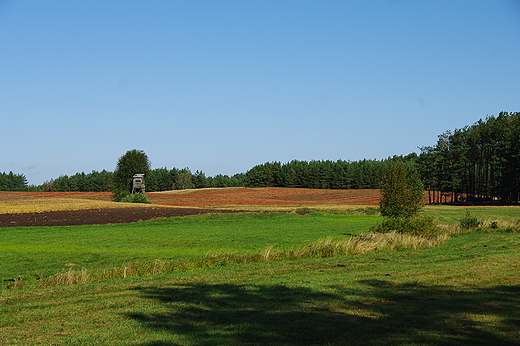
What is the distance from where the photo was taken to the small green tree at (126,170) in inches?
3474

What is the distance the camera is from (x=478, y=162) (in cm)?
9012

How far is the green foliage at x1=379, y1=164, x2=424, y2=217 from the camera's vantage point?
1326 inches

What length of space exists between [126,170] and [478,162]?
211ft

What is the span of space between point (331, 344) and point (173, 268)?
38.8 ft

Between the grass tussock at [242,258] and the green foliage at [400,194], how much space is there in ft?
13.6

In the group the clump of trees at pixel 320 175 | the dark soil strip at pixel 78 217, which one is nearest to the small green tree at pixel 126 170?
the dark soil strip at pixel 78 217

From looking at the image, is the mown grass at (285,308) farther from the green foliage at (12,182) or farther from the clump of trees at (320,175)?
the green foliage at (12,182)

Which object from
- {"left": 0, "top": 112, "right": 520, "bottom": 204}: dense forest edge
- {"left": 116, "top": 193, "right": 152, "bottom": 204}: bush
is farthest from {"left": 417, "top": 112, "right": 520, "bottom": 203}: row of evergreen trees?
{"left": 116, "top": 193, "right": 152, "bottom": 204}: bush

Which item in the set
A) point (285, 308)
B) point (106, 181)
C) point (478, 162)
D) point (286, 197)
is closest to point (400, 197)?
point (285, 308)

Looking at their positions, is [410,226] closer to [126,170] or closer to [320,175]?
[126,170]

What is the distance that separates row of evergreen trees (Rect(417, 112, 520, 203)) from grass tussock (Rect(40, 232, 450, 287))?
56.0 meters

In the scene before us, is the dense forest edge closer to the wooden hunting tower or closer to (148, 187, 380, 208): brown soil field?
(148, 187, 380, 208): brown soil field

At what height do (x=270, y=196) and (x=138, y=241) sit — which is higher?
(x=270, y=196)

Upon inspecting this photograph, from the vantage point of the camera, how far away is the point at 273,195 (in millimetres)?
113625
